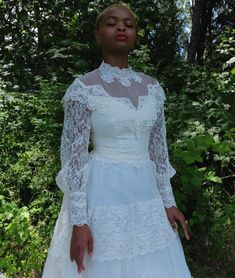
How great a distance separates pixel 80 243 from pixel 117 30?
0.90 metres

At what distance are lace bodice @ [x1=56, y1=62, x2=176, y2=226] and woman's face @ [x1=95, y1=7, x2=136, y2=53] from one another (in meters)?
0.10

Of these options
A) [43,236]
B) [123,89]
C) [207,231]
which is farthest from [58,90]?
[123,89]

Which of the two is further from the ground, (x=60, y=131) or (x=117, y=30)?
(x=117, y=30)

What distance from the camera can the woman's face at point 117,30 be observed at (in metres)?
1.91

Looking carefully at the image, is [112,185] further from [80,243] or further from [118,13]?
[118,13]

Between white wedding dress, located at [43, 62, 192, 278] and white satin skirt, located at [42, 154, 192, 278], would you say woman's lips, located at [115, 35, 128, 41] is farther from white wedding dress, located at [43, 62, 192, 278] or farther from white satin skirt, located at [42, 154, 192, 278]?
white satin skirt, located at [42, 154, 192, 278]

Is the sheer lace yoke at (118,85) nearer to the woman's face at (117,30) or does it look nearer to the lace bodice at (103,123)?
the lace bodice at (103,123)

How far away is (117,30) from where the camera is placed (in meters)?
1.91

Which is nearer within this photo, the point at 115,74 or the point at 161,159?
the point at 115,74

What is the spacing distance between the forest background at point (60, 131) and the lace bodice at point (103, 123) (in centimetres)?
131

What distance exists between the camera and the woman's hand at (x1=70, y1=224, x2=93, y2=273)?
5.69 feet

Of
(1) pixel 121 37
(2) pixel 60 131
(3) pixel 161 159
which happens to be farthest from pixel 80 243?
(2) pixel 60 131

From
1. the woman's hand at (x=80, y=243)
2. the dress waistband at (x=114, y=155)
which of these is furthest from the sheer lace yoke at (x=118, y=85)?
the woman's hand at (x=80, y=243)

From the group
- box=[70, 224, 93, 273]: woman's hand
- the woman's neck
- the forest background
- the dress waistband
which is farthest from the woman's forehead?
the forest background
